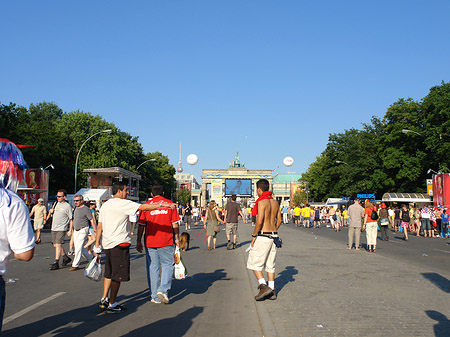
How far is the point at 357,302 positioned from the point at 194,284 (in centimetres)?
339

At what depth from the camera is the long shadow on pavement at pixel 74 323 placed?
559cm

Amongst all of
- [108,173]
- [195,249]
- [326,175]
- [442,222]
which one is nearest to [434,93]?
[442,222]

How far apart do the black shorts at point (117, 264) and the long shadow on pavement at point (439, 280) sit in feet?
17.6

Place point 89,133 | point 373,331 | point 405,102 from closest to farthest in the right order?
point 373,331
point 405,102
point 89,133

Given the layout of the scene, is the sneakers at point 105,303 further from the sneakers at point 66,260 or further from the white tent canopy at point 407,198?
the white tent canopy at point 407,198

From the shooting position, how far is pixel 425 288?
820 cm

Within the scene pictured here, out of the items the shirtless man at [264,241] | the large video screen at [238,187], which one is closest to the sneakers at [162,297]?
the shirtless man at [264,241]

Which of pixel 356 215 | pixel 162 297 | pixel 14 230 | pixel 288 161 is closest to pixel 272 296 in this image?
pixel 162 297

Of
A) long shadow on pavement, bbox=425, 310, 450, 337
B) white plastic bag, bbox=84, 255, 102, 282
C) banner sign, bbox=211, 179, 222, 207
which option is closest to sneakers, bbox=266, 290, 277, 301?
long shadow on pavement, bbox=425, 310, 450, 337

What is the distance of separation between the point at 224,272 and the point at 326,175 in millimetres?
67139

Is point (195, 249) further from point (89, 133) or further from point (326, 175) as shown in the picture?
point (326, 175)

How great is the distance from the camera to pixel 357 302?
22.8 ft

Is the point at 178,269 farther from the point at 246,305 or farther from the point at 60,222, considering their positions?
the point at 60,222

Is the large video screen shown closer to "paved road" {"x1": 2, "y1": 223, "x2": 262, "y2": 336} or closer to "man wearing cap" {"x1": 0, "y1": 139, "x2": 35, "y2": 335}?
"paved road" {"x1": 2, "y1": 223, "x2": 262, "y2": 336}
